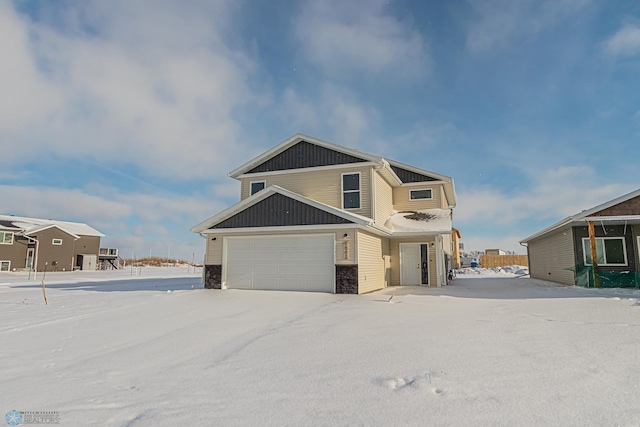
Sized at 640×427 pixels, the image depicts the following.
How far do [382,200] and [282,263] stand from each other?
5.81m

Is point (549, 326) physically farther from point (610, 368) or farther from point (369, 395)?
point (369, 395)

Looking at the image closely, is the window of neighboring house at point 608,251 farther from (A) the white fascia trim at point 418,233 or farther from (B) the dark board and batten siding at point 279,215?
(B) the dark board and batten siding at point 279,215

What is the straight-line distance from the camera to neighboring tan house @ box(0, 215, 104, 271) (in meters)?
33.4

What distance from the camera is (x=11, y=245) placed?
3350 centimetres

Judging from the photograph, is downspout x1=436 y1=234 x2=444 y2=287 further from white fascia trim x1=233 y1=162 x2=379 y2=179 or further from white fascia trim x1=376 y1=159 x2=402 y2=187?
white fascia trim x1=233 y1=162 x2=379 y2=179

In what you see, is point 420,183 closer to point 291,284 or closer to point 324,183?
point 324,183

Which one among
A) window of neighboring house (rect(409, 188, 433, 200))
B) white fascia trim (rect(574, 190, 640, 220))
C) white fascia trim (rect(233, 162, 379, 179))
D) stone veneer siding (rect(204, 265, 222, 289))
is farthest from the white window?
white fascia trim (rect(574, 190, 640, 220))

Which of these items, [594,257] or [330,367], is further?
[594,257]

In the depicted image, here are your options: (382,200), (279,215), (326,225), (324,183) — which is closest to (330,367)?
(326,225)

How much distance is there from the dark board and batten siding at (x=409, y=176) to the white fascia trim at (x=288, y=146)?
4576mm

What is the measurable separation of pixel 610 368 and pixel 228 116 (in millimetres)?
16750

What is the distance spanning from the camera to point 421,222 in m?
16.9

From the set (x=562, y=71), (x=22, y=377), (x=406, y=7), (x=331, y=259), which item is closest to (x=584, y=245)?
(x=562, y=71)

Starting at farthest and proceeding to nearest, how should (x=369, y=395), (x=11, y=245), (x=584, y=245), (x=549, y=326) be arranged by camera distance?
(x=11, y=245)
(x=584, y=245)
(x=549, y=326)
(x=369, y=395)
